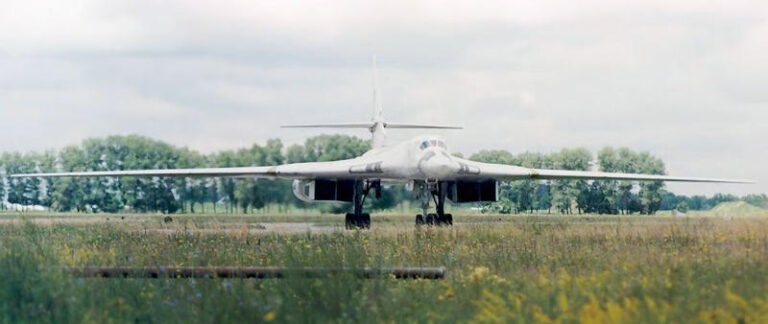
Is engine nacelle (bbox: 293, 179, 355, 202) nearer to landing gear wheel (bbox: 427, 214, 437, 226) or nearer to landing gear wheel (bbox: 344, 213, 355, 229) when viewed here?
landing gear wheel (bbox: 344, 213, 355, 229)

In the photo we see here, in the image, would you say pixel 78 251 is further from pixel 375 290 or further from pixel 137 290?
pixel 375 290

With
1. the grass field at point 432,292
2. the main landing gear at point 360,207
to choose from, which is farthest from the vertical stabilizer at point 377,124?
the grass field at point 432,292

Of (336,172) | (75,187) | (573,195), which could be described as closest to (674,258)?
(336,172)

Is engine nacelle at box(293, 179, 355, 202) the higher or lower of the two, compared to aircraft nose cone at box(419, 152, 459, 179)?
lower

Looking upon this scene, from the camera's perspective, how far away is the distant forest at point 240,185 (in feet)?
130

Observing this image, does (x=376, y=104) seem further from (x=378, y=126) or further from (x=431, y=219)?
(x=431, y=219)

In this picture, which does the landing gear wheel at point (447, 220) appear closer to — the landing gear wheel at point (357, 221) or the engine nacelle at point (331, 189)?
the landing gear wheel at point (357, 221)

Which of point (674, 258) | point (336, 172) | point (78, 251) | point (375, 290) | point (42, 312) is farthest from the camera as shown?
point (336, 172)

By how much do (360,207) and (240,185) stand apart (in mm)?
7590

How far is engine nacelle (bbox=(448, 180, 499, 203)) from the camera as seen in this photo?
33050mm

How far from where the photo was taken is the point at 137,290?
1094 centimetres

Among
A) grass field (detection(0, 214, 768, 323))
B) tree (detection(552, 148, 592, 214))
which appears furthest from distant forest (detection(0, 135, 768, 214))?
grass field (detection(0, 214, 768, 323))

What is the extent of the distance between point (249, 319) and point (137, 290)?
236 centimetres

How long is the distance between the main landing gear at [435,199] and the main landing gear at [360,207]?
1.63 meters
